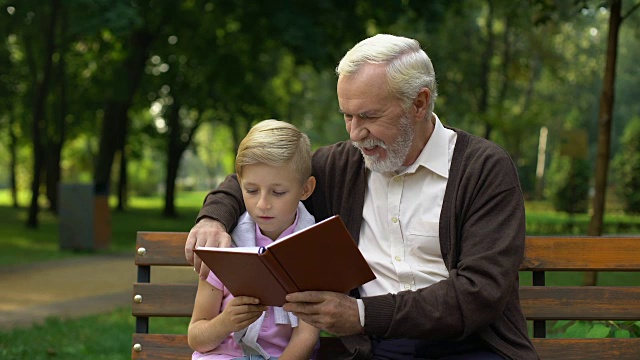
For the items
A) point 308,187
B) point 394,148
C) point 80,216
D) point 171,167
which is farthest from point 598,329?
point 171,167

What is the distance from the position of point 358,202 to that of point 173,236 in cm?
81

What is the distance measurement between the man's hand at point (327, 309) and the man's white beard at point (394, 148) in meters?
0.51

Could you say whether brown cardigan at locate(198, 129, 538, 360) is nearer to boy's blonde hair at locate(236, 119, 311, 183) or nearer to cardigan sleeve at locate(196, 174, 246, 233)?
cardigan sleeve at locate(196, 174, 246, 233)

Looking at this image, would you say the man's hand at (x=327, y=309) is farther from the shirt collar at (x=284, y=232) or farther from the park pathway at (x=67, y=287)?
the park pathway at (x=67, y=287)

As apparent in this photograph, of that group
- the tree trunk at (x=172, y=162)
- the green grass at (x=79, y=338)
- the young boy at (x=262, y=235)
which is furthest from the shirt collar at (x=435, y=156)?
the tree trunk at (x=172, y=162)

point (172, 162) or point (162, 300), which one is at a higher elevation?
point (162, 300)

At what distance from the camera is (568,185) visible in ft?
124

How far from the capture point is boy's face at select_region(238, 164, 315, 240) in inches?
121

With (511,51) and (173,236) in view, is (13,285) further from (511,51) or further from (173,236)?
(511,51)

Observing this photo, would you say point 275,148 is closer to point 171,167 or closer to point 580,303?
point 580,303

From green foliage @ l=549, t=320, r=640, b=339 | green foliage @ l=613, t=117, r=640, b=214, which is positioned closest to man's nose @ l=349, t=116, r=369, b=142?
green foliage @ l=549, t=320, r=640, b=339

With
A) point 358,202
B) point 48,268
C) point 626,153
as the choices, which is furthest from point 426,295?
point 626,153

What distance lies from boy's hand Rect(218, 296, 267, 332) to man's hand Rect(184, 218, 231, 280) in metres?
0.17

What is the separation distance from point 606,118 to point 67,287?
21.9ft
